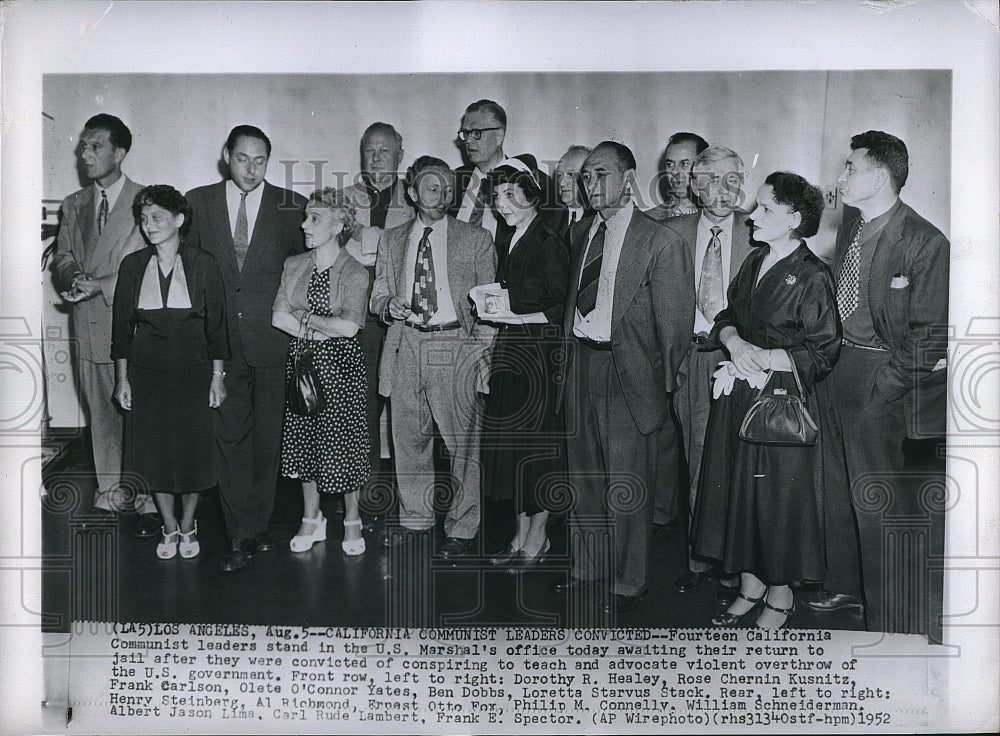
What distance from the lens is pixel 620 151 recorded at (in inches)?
86.9

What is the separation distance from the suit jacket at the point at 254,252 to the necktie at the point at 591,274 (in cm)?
75

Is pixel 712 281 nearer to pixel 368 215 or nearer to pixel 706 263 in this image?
pixel 706 263

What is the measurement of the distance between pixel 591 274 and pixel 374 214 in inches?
23.2

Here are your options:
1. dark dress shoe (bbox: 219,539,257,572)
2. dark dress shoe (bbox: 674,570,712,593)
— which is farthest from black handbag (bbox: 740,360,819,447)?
dark dress shoe (bbox: 219,539,257,572)

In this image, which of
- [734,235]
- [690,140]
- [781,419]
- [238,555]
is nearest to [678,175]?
[690,140]

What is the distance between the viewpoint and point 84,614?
2.29m

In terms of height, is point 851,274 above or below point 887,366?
above

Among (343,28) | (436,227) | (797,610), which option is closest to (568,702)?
(797,610)

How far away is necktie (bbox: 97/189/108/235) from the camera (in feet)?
7.41

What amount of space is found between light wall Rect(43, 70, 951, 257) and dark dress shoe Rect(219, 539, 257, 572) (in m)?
0.97

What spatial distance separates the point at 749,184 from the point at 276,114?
49.0 inches

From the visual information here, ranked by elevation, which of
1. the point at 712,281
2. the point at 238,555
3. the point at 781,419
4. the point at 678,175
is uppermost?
the point at 678,175

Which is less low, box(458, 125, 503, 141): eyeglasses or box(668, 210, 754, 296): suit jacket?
box(458, 125, 503, 141): eyeglasses

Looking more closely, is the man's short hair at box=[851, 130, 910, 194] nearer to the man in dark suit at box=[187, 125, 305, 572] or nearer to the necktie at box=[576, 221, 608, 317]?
the necktie at box=[576, 221, 608, 317]
